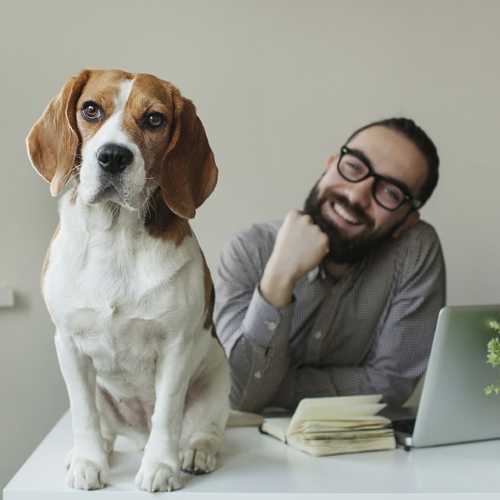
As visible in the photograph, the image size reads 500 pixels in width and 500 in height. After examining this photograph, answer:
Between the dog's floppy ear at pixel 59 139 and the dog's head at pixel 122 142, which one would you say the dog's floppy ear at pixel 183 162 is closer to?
the dog's head at pixel 122 142

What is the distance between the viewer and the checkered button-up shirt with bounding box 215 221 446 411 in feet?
5.84

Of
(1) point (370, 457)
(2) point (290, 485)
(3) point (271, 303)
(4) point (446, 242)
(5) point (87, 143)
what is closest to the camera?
(5) point (87, 143)

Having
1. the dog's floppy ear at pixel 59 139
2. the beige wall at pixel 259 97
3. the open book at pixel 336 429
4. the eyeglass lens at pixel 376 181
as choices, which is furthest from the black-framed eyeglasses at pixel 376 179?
the dog's floppy ear at pixel 59 139

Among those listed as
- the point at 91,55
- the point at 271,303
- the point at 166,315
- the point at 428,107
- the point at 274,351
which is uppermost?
the point at 428,107

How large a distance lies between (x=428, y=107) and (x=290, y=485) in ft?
5.01

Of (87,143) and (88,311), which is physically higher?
(87,143)

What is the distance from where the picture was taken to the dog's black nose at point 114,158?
95cm

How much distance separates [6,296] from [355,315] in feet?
3.39

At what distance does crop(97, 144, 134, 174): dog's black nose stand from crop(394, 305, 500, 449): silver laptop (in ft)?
1.87

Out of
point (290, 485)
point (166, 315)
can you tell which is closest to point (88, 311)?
point (166, 315)

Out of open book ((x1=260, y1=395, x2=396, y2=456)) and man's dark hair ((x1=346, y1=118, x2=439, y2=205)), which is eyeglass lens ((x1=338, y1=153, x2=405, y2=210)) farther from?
open book ((x1=260, y1=395, x2=396, y2=456))

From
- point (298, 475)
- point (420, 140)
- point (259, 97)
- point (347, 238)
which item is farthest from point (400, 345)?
point (259, 97)

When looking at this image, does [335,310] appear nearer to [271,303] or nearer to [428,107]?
[271,303]

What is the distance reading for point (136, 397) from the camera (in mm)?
1190
